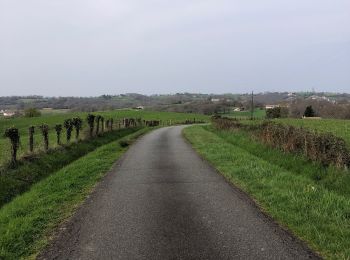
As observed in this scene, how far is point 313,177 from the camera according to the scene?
12656 millimetres

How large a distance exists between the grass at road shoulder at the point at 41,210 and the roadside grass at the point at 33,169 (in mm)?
757

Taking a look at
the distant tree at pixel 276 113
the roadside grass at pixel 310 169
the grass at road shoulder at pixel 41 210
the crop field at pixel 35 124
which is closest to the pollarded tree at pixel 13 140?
the crop field at pixel 35 124

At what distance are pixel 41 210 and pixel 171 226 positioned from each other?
2.96 m

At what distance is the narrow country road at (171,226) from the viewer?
6.07 metres

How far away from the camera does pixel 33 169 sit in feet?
48.4

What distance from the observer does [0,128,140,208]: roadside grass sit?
39.9 feet

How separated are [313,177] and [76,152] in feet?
39.3

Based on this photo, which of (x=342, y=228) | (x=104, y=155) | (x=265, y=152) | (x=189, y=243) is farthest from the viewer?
(x=104, y=155)

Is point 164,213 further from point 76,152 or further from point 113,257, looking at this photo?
point 76,152

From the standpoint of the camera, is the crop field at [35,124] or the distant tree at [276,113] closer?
the crop field at [35,124]

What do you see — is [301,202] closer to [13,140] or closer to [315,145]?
[315,145]

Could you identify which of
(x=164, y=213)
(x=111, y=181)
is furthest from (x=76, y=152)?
(x=164, y=213)

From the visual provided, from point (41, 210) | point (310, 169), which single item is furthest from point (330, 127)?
point (41, 210)

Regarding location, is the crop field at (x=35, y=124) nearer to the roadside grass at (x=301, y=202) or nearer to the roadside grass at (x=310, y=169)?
the roadside grass at (x=301, y=202)
